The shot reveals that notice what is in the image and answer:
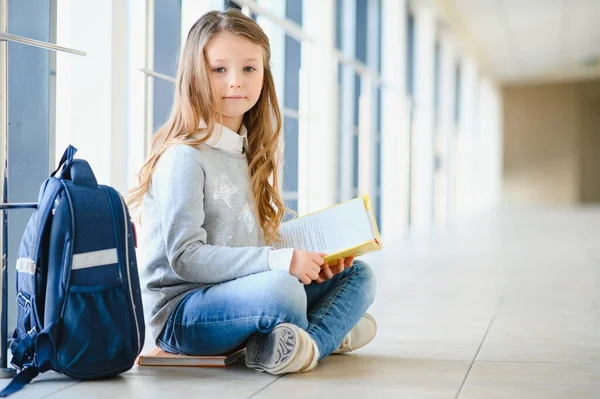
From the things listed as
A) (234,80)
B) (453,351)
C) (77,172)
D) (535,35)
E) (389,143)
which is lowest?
(453,351)

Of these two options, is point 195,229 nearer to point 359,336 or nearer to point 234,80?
point 234,80

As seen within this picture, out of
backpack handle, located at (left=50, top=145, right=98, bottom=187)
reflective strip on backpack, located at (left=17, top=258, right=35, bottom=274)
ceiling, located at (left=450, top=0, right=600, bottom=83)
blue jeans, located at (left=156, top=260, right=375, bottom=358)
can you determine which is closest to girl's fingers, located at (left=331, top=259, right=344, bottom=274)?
blue jeans, located at (left=156, top=260, right=375, bottom=358)

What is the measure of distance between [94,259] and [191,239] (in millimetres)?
225

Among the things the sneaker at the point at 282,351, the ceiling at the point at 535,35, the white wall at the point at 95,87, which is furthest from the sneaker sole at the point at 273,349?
the ceiling at the point at 535,35

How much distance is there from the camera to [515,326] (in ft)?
9.42

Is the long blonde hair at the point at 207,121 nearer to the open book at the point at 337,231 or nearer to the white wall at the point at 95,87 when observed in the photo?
the open book at the point at 337,231

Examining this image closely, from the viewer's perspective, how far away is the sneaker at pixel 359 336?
229 cm

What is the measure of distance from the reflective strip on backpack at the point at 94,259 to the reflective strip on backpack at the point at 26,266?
100 millimetres

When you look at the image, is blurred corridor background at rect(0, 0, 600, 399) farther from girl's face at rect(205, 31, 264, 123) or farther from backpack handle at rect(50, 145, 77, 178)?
girl's face at rect(205, 31, 264, 123)

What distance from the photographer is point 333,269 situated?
205 centimetres

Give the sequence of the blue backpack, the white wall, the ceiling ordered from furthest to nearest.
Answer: the ceiling, the white wall, the blue backpack

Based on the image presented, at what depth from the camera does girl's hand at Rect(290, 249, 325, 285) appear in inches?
75.9

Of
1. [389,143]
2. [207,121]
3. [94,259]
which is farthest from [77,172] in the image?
[389,143]

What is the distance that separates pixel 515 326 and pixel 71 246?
167 cm
